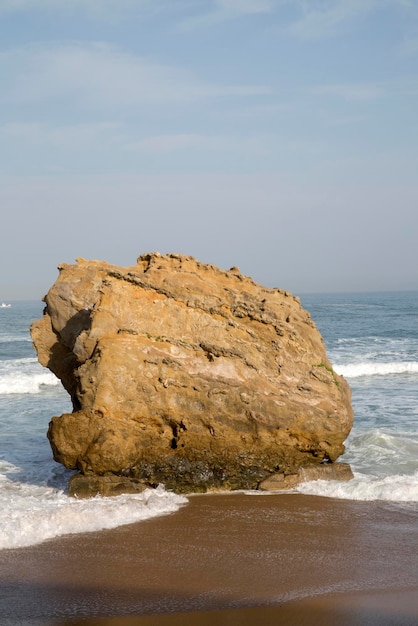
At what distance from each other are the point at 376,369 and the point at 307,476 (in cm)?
1502

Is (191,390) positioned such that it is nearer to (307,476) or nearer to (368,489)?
(307,476)

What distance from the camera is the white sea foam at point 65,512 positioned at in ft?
26.8

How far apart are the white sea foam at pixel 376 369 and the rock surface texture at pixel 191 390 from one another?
13.6 meters

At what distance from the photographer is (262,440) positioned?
32.8ft

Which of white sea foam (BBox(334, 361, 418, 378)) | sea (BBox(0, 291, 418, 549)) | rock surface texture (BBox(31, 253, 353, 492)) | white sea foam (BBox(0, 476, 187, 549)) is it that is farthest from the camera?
white sea foam (BBox(334, 361, 418, 378))

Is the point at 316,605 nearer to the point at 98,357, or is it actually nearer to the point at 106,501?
the point at 106,501

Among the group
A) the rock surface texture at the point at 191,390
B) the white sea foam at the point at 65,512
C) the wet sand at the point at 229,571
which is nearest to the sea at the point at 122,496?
the white sea foam at the point at 65,512

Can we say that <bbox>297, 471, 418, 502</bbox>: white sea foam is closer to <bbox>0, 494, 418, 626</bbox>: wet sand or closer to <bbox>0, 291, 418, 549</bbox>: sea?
<bbox>0, 291, 418, 549</bbox>: sea

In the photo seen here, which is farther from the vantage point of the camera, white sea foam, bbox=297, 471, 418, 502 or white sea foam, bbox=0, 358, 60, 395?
white sea foam, bbox=0, 358, 60, 395

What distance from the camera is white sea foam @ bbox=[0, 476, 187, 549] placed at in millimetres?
8156

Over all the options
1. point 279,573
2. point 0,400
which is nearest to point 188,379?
point 279,573

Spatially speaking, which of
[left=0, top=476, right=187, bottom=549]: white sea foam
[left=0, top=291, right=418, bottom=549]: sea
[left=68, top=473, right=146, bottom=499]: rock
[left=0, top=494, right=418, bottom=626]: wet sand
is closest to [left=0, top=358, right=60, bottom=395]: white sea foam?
[left=0, top=291, right=418, bottom=549]: sea

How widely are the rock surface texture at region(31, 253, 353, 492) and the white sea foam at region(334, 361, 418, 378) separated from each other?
13649 mm

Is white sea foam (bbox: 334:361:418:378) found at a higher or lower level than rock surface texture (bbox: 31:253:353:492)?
lower
